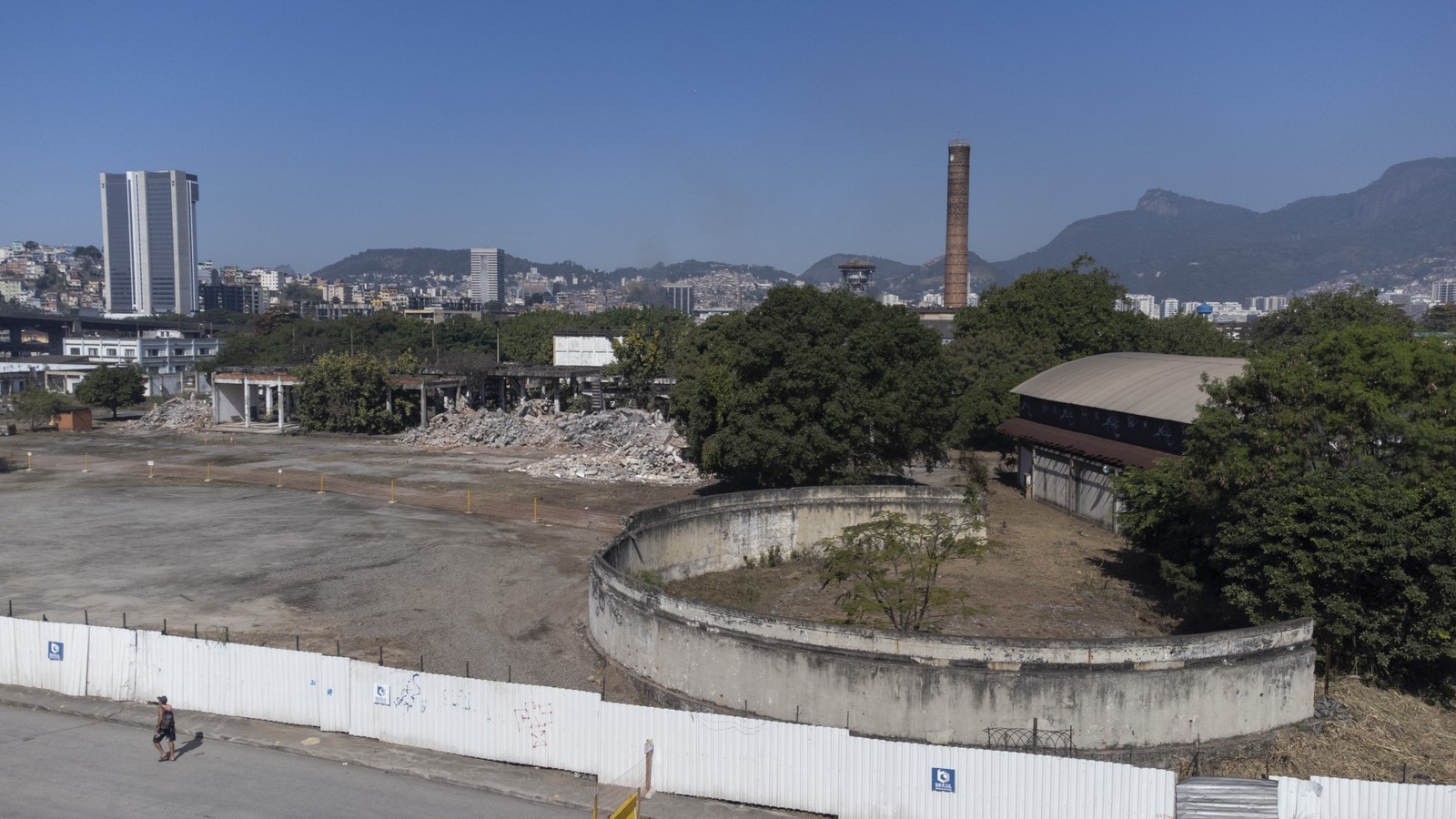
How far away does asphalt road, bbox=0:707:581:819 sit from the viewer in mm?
14602

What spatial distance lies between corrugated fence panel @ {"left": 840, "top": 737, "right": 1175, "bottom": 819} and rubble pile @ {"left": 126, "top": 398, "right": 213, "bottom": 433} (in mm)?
62380

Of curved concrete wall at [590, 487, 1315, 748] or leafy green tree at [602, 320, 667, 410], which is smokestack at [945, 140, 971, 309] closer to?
leafy green tree at [602, 320, 667, 410]

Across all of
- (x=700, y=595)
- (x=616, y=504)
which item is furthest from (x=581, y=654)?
(x=616, y=504)

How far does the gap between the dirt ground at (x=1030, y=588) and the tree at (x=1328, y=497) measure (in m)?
1.75

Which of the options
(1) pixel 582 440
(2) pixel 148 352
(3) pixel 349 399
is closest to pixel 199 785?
(1) pixel 582 440

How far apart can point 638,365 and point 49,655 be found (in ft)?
140

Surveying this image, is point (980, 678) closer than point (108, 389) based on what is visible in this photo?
Yes

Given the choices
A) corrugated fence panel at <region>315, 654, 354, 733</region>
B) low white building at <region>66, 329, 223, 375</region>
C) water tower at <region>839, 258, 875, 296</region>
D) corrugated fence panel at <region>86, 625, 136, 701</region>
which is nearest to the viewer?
corrugated fence panel at <region>315, 654, 354, 733</region>

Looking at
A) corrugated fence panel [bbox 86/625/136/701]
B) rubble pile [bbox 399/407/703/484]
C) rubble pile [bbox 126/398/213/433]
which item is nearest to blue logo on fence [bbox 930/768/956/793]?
corrugated fence panel [bbox 86/625/136/701]

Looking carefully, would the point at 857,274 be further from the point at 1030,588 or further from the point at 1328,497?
the point at 1328,497

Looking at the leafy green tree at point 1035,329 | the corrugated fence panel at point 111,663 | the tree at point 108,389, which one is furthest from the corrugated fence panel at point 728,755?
the tree at point 108,389

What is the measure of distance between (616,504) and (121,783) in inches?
980

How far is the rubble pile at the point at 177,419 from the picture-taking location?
2594 inches

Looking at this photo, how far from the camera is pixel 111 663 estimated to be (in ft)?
61.9
